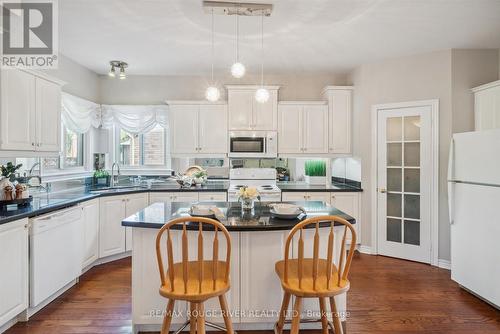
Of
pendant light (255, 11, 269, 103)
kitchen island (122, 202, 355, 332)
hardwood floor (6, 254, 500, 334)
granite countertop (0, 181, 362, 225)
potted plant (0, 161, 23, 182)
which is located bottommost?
hardwood floor (6, 254, 500, 334)

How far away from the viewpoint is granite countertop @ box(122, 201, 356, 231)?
2.04 m

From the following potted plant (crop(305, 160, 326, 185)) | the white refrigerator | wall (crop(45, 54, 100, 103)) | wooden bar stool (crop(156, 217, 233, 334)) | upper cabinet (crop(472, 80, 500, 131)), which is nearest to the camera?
wooden bar stool (crop(156, 217, 233, 334))

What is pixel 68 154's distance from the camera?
404 cm

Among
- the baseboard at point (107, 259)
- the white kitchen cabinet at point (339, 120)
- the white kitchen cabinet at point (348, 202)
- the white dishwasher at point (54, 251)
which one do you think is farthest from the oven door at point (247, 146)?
the white dishwasher at point (54, 251)

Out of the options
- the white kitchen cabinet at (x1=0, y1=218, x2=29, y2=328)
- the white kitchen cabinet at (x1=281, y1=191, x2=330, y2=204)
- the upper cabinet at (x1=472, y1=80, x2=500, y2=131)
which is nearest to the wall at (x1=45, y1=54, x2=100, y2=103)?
the white kitchen cabinet at (x1=0, y1=218, x2=29, y2=328)

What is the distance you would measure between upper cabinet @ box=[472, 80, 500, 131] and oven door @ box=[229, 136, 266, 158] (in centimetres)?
270

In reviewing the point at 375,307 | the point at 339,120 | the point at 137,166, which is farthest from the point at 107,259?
the point at 339,120

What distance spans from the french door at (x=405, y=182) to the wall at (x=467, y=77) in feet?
1.01

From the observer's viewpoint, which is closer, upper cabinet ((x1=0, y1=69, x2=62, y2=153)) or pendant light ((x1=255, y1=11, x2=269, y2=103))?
upper cabinet ((x1=0, y1=69, x2=62, y2=153))

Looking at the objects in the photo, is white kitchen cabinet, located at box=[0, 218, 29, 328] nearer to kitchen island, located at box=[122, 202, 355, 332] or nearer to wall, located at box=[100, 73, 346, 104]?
kitchen island, located at box=[122, 202, 355, 332]

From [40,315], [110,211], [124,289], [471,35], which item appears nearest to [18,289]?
[40,315]

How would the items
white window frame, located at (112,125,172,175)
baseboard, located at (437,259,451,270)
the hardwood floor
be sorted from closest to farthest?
1. the hardwood floor
2. baseboard, located at (437,259,451,270)
3. white window frame, located at (112,125,172,175)

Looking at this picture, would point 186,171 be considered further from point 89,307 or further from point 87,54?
point 89,307

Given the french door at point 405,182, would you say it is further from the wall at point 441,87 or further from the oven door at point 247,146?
the oven door at point 247,146
